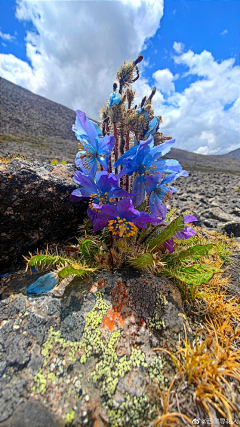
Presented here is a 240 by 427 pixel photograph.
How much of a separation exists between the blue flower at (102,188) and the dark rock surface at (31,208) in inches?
18.4

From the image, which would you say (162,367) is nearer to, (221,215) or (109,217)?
(109,217)

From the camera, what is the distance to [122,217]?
179 cm

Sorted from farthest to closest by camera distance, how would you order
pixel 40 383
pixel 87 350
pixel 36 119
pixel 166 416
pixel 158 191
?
pixel 36 119, pixel 158 191, pixel 87 350, pixel 40 383, pixel 166 416

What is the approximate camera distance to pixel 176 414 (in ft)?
3.66

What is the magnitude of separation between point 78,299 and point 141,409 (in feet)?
2.67

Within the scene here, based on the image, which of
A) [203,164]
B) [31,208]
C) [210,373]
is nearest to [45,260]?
[31,208]

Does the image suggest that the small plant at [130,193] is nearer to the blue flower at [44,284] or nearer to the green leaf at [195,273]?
the green leaf at [195,273]

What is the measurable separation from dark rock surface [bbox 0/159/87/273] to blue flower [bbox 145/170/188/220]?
0.96 meters

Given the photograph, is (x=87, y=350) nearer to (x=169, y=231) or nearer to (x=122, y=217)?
(x=122, y=217)

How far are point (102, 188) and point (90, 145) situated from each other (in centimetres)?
46

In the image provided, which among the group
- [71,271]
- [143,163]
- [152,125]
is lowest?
[71,271]

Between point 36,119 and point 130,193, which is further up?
point 36,119

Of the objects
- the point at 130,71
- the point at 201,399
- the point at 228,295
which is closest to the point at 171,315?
the point at 201,399

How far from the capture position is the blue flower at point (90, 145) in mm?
1858
